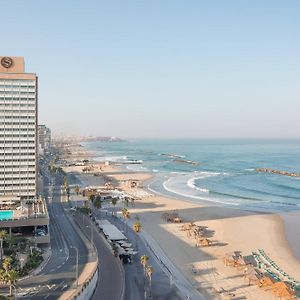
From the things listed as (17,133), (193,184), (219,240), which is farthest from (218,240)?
(193,184)

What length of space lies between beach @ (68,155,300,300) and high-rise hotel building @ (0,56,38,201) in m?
29.8

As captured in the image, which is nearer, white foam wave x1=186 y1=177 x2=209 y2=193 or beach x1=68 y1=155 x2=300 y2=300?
beach x1=68 y1=155 x2=300 y2=300

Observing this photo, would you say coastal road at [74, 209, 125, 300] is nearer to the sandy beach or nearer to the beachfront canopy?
the beachfront canopy

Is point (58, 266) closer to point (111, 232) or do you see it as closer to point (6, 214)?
point (111, 232)

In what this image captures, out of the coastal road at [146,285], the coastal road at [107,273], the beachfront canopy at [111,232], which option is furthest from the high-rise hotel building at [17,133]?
the coastal road at [146,285]

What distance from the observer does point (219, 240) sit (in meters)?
82.3

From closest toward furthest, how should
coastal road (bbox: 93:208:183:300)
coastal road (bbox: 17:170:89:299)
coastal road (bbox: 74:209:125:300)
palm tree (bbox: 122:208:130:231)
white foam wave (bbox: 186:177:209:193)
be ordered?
coastal road (bbox: 17:170:89:299), coastal road (bbox: 74:209:125:300), coastal road (bbox: 93:208:183:300), palm tree (bbox: 122:208:130:231), white foam wave (bbox: 186:177:209:193)

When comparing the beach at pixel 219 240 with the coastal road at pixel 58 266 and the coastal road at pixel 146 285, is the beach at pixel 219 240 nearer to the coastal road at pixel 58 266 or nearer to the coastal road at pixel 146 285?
the coastal road at pixel 146 285

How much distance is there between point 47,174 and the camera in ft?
624

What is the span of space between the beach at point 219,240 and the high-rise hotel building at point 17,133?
29.8 meters

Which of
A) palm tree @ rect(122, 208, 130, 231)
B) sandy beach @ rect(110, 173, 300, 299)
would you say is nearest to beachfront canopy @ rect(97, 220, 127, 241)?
palm tree @ rect(122, 208, 130, 231)

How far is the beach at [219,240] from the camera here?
2336 inches

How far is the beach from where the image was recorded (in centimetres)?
5934

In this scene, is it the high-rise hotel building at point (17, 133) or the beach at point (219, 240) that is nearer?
the beach at point (219, 240)
